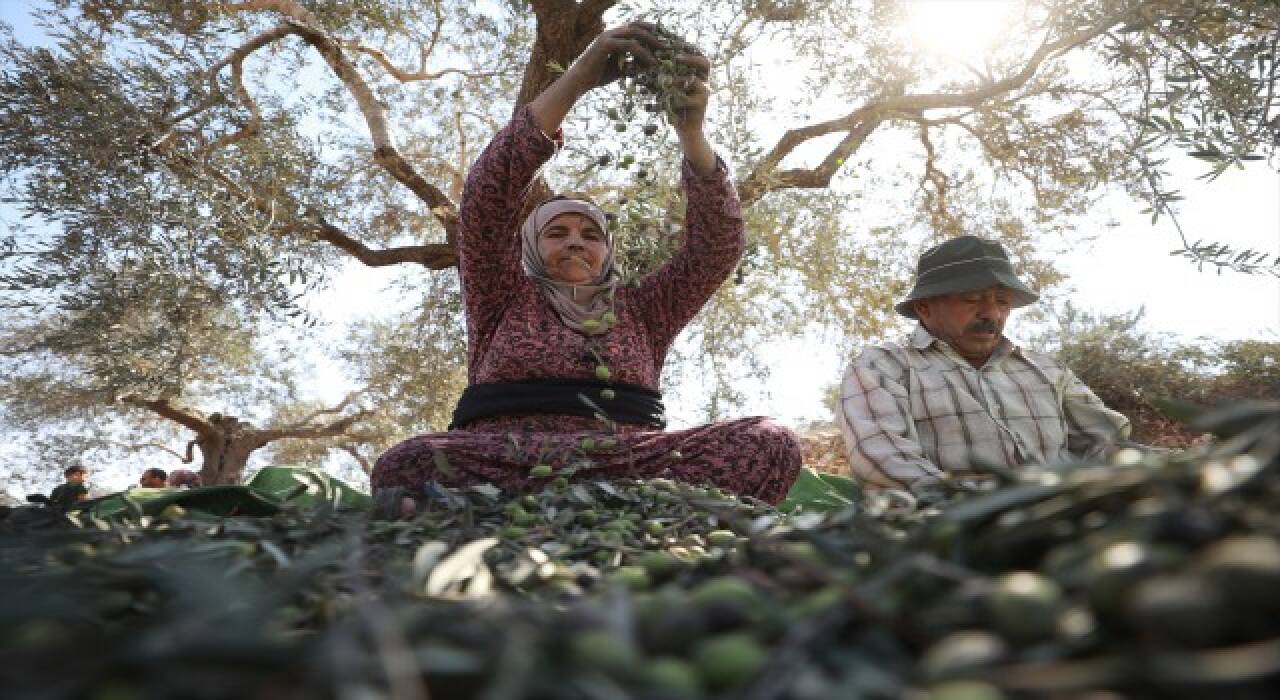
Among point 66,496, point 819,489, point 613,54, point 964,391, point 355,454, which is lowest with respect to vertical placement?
point 355,454

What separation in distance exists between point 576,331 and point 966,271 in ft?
6.36

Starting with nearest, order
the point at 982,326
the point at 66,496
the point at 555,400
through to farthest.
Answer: the point at 66,496, the point at 555,400, the point at 982,326

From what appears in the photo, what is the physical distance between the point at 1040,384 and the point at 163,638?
13.4ft

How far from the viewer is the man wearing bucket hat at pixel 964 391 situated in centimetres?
358

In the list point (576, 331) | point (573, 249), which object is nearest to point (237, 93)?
point (573, 249)

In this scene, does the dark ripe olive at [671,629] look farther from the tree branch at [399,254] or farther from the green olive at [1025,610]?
the tree branch at [399,254]

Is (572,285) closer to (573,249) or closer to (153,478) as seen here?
(573,249)

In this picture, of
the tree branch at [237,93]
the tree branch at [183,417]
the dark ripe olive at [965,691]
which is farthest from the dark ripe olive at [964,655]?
the tree branch at [183,417]

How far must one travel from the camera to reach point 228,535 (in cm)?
159

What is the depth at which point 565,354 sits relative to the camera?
371 cm

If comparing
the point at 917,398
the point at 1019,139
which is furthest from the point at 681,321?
the point at 1019,139

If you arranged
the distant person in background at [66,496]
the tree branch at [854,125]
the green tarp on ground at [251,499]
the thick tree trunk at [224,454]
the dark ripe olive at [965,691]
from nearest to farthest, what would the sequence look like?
the dark ripe olive at [965,691]
the distant person in background at [66,496]
the green tarp on ground at [251,499]
the tree branch at [854,125]
the thick tree trunk at [224,454]

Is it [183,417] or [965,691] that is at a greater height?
[965,691]

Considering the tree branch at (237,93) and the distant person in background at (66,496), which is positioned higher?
the tree branch at (237,93)
